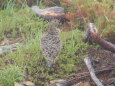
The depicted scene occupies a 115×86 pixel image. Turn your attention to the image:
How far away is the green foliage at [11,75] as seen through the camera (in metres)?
3.58

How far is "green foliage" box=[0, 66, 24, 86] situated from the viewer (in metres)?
3.58

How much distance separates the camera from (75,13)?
16.7 feet

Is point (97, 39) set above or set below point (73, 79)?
above

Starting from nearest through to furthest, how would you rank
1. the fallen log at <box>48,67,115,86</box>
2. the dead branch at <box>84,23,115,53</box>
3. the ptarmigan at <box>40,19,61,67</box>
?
the fallen log at <box>48,67,115,86</box> → the ptarmigan at <box>40,19,61,67</box> → the dead branch at <box>84,23,115,53</box>

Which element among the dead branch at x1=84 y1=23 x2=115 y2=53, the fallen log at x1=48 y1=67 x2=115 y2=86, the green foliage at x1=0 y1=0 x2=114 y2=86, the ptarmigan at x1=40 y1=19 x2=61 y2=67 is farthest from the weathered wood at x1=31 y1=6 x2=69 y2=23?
the fallen log at x1=48 y1=67 x2=115 y2=86

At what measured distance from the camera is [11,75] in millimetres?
3619

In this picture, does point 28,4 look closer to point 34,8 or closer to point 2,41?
point 34,8

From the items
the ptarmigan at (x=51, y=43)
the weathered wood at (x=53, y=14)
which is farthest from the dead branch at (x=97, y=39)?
the weathered wood at (x=53, y=14)

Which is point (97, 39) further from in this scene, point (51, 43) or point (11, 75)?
point (11, 75)

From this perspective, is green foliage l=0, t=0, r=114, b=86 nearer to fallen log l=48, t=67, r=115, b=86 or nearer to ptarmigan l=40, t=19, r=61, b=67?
fallen log l=48, t=67, r=115, b=86

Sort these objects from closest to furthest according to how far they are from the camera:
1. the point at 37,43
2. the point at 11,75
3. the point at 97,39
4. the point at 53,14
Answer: the point at 11,75
the point at 97,39
the point at 37,43
the point at 53,14

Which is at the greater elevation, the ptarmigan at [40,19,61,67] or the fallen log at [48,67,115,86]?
the ptarmigan at [40,19,61,67]

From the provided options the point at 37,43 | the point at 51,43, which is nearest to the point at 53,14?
the point at 37,43

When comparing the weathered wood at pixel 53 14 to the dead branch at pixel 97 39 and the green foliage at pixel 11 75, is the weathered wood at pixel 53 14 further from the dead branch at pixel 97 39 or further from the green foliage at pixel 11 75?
the green foliage at pixel 11 75
